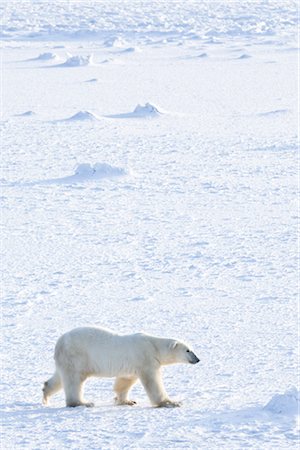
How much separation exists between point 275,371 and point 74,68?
19066 mm

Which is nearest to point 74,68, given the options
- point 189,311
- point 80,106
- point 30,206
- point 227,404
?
point 80,106

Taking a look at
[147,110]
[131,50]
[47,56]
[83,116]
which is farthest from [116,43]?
[83,116]

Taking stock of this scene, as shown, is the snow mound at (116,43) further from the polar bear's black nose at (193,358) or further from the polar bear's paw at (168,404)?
the polar bear's paw at (168,404)

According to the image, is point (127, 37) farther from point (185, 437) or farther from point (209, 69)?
point (185, 437)

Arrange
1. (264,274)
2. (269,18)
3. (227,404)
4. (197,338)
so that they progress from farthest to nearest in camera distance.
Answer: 1. (269,18)
2. (264,274)
3. (197,338)
4. (227,404)

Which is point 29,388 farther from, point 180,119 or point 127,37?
point 127,37

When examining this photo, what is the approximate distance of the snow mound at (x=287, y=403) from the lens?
4043 mm

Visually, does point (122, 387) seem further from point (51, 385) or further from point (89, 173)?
point (89, 173)

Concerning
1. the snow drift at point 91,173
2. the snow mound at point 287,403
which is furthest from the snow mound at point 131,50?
the snow mound at point 287,403

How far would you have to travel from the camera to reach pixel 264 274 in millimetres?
7012

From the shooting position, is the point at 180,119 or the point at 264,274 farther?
the point at 180,119

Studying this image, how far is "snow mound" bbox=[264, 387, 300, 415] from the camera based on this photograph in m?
4.04

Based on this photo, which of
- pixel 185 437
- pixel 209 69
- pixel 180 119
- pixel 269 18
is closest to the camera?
pixel 185 437

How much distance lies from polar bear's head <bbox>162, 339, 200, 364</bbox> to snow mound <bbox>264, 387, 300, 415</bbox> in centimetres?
53
